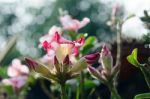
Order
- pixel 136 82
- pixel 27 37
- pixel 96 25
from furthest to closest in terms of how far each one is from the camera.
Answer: pixel 27 37 < pixel 96 25 < pixel 136 82

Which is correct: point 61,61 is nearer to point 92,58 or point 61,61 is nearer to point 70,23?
point 92,58

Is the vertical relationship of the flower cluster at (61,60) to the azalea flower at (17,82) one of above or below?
below

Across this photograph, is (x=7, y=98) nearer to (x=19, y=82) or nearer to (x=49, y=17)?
(x=19, y=82)

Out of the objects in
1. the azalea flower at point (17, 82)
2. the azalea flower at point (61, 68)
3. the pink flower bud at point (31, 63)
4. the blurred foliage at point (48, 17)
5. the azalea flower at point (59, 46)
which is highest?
the blurred foliage at point (48, 17)

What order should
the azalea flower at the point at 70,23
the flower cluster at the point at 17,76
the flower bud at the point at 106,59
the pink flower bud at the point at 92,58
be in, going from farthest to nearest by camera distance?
1. the flower cluster at the point at 17,76
2. the azalea flower at the point at 70,23
3. the flower bud at the point at 106,59
4. the pink flower bud at the point at 92,58

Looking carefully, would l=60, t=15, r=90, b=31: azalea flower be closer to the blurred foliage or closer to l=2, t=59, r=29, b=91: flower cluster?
l=2, t=59, r=29, b=91: flower cluster

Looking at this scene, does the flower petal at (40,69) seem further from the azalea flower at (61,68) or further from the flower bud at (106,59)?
the flower bud at (106,59)

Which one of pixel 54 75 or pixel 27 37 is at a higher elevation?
pixel 27 37

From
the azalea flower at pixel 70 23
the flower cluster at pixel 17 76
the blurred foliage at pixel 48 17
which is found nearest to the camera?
the azalea flower at pixel 70 23

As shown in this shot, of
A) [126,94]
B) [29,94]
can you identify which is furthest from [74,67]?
[29,94]

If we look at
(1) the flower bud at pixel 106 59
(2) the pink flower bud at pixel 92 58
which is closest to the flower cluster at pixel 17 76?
(1) the flower bud at pixel 106 59

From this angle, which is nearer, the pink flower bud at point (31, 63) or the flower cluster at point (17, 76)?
the pink flower bud at point (31, 63)
